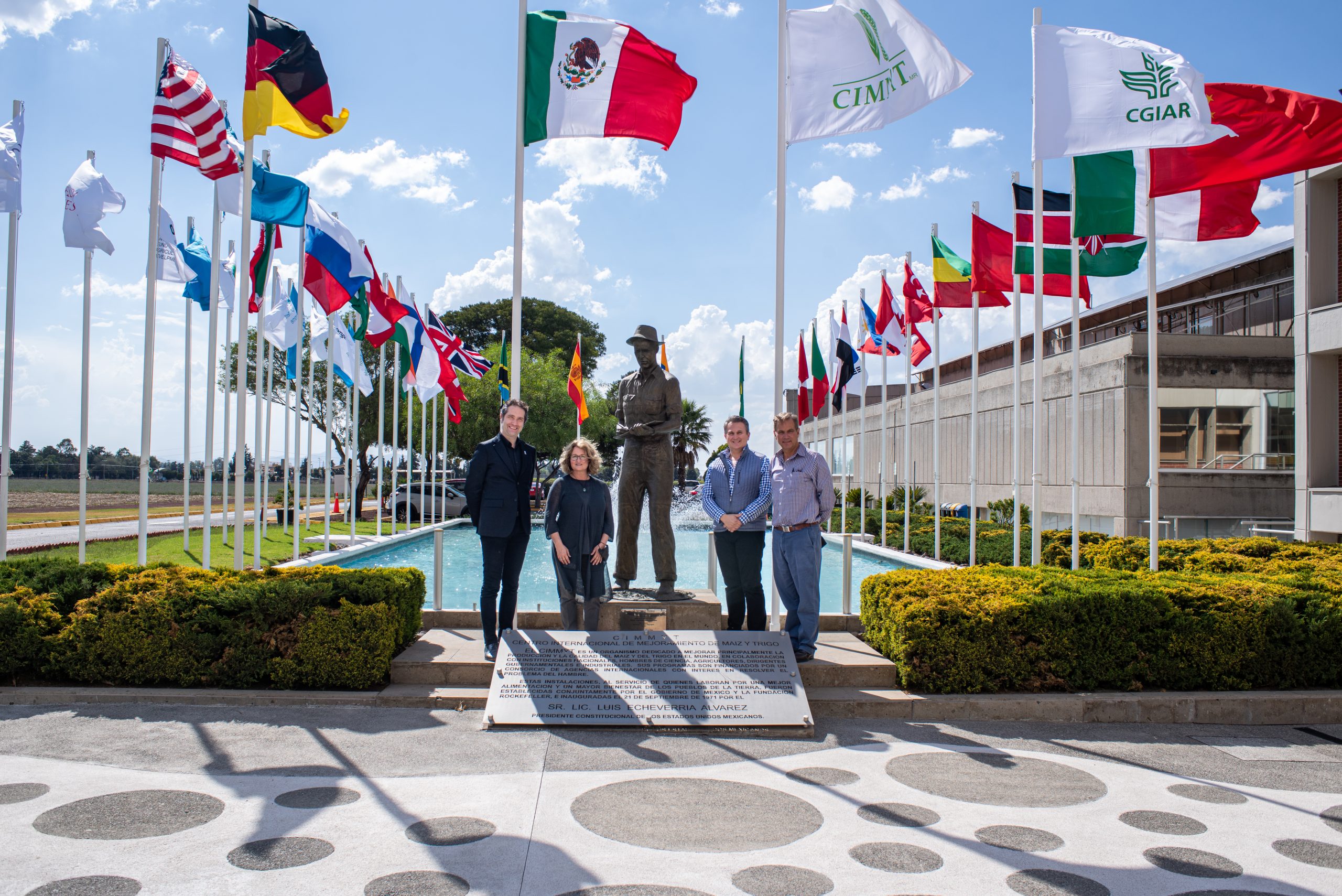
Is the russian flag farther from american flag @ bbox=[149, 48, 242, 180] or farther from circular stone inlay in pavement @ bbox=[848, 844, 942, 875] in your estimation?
circular stone inlay in pavement @ bbox=[848, 844, 942, 875]

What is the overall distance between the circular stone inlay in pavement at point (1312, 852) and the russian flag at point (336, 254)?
12521 millimetres

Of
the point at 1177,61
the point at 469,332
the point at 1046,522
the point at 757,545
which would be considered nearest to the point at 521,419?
the point at 757,545

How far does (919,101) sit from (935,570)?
14.9 ft

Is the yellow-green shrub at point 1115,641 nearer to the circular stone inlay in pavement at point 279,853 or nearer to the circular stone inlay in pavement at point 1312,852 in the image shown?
the circular stone inlay in pavement at point 1312,852

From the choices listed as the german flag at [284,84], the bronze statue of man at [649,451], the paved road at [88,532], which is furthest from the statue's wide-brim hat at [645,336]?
the paved road at [88,532]

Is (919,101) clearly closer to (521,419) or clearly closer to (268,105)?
(521,419)

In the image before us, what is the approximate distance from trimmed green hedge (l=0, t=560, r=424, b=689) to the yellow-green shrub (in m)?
4.35

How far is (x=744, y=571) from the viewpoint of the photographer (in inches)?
293

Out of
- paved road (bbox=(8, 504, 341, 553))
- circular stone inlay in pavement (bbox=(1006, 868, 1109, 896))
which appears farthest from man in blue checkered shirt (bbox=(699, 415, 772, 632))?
paved road (bbox=(8, 504, 341, 553))

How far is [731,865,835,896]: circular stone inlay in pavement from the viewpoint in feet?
11.6

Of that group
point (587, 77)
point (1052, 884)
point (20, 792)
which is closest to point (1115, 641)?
point (1052, 884)

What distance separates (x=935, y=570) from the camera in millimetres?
8148

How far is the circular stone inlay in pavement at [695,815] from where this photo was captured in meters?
4.05

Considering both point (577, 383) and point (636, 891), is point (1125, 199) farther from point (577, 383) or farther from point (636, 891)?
point (577, 383)
